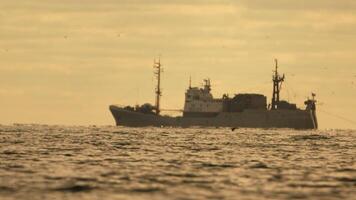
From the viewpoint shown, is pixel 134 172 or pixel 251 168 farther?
pixel 251 168

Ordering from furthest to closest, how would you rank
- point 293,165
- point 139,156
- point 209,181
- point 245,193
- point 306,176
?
point 139,156
point 293,165
point 306,176
point 209,181
point 245,193

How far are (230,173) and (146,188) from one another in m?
7.74

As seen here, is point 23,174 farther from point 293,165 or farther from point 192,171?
point 293,165

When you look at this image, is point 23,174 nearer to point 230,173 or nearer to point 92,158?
point 230,173

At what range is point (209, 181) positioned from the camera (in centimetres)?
3189

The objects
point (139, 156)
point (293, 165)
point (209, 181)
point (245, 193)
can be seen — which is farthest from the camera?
point (139, 156)

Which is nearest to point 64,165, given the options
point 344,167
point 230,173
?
point 230,173

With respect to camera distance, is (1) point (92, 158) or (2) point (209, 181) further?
(1) point (92, 158)

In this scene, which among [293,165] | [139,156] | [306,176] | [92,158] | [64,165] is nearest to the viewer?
[306,176]

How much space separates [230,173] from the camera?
3612 cm

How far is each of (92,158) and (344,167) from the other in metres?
13.5

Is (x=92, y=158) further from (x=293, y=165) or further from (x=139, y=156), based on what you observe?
(x=293, y=165)

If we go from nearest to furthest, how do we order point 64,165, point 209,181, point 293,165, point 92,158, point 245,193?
point 245,193
point 209,181
point 64,165
point 293,165
point 92,158

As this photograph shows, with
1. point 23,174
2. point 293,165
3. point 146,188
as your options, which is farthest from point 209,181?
point 293,165
